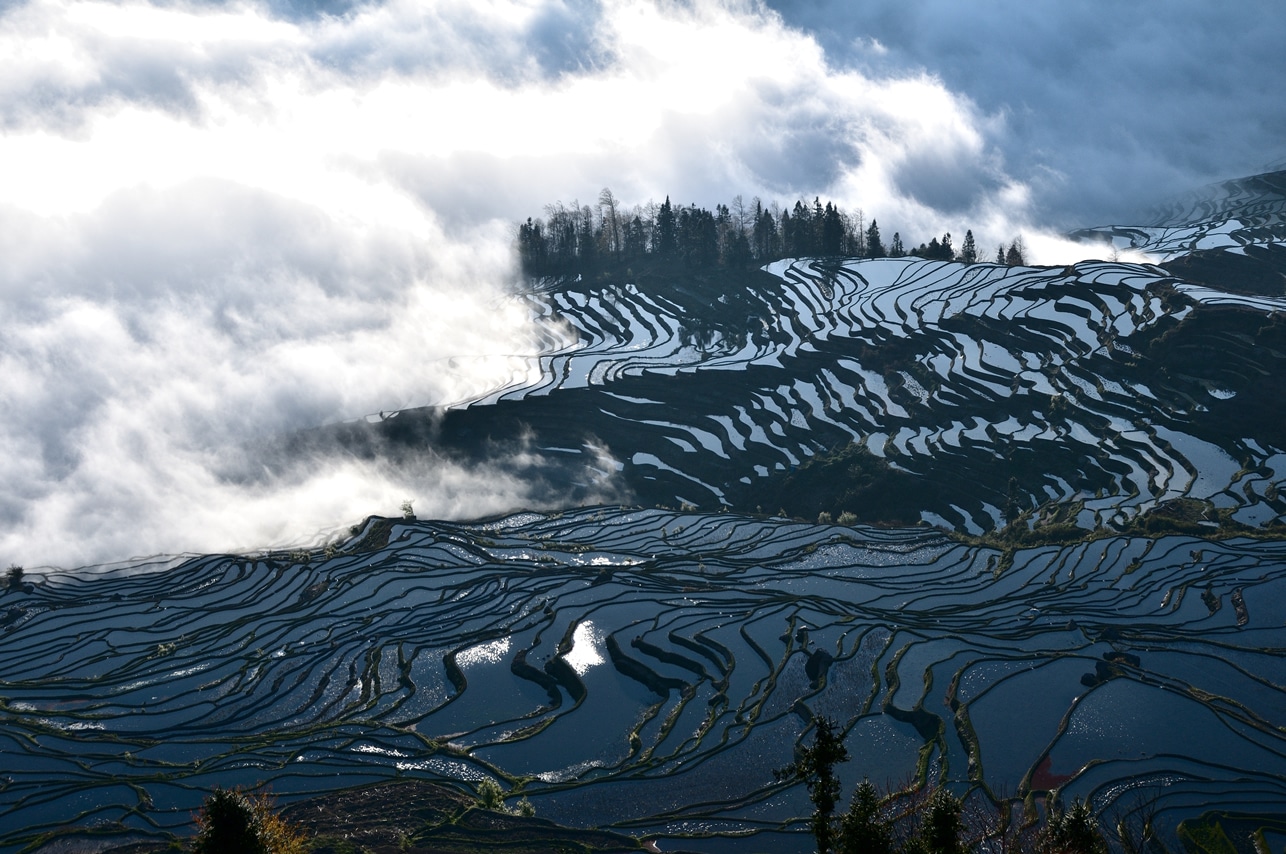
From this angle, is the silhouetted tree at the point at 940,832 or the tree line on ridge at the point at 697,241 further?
the tree line on ridge at the point at 697,241

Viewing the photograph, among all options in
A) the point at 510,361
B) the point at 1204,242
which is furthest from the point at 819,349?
the point at 1204,242

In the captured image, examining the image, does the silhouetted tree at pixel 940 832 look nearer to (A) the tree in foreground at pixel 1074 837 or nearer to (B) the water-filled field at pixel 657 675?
(A) the tree in foreground at pixel 1074 837

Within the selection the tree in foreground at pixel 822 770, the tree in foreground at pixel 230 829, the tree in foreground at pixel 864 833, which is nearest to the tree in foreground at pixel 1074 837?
the tree in foreground at pixel 864 833

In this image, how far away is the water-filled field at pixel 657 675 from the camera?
29.3 meters

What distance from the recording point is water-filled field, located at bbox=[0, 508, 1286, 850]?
96.2 feet

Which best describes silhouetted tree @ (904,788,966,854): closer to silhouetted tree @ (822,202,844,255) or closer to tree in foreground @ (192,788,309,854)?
tree in foreground @ (192,788,309,854)

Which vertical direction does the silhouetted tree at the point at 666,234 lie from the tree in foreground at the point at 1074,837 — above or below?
above

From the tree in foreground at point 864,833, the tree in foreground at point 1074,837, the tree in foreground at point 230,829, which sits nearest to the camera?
the tree in foreground at point 864,833

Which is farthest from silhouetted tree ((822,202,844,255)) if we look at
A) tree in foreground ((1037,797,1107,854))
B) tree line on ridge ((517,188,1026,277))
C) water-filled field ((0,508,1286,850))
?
tree in foreground ((1037,797,1107,854))

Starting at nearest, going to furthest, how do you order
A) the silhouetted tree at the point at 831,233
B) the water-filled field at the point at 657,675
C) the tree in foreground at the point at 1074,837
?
the tree in foreground at the point at 1074,837, the water-filled field at the point at 657,675, the silhouetted tree at the point at 831,233

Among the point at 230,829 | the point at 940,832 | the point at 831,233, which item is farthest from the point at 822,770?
the point at 831,233

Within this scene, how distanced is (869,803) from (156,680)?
29225mm

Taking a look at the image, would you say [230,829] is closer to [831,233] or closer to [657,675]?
[657,675]

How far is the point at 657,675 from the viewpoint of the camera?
36406 millimetres
